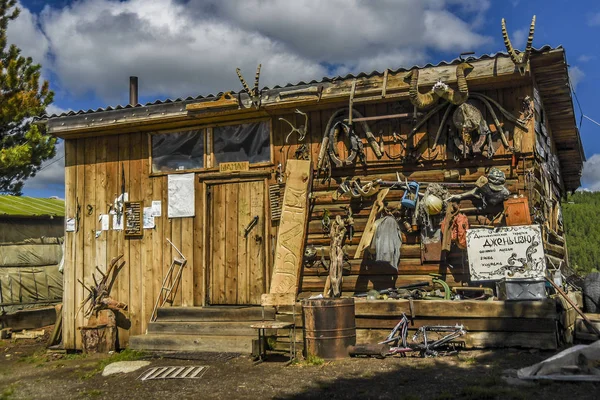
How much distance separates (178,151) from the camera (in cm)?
1130

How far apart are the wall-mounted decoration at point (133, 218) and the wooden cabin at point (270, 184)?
0.09 meters

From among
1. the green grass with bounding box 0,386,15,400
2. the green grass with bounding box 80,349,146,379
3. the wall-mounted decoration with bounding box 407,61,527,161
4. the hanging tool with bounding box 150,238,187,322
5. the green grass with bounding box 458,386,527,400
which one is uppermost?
the wall-mounted decoration with bounding box 407,61,527,161

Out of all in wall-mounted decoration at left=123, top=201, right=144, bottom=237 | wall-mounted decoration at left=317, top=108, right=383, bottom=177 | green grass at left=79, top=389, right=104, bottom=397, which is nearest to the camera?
green grass at left=79, top=389, right=104, bottom=397

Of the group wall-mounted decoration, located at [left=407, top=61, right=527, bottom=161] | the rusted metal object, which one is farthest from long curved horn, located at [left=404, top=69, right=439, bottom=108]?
the rusted metal object

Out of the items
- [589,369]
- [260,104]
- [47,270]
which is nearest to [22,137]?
[47,270]

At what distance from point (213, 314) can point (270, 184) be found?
2.43 metres

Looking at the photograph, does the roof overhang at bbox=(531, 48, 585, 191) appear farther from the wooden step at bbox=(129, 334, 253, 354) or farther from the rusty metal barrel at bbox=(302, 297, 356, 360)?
the wooden step at bbox=(129, 334, 253, 354)

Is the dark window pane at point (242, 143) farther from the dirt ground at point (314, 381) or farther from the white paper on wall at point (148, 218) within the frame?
the dirt ground at point (314, 381)

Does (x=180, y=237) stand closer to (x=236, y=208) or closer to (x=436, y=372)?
(x=236, y=208)

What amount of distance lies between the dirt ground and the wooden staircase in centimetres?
23

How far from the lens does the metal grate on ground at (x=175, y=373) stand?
8122 mm

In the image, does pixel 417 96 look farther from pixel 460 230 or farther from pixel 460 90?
pixel 460 230

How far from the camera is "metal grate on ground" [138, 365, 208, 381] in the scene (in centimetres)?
812

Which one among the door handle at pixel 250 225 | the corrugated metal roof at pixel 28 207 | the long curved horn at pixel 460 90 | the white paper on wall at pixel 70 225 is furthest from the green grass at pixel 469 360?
the corrugated metal roof at pixel 28 207
